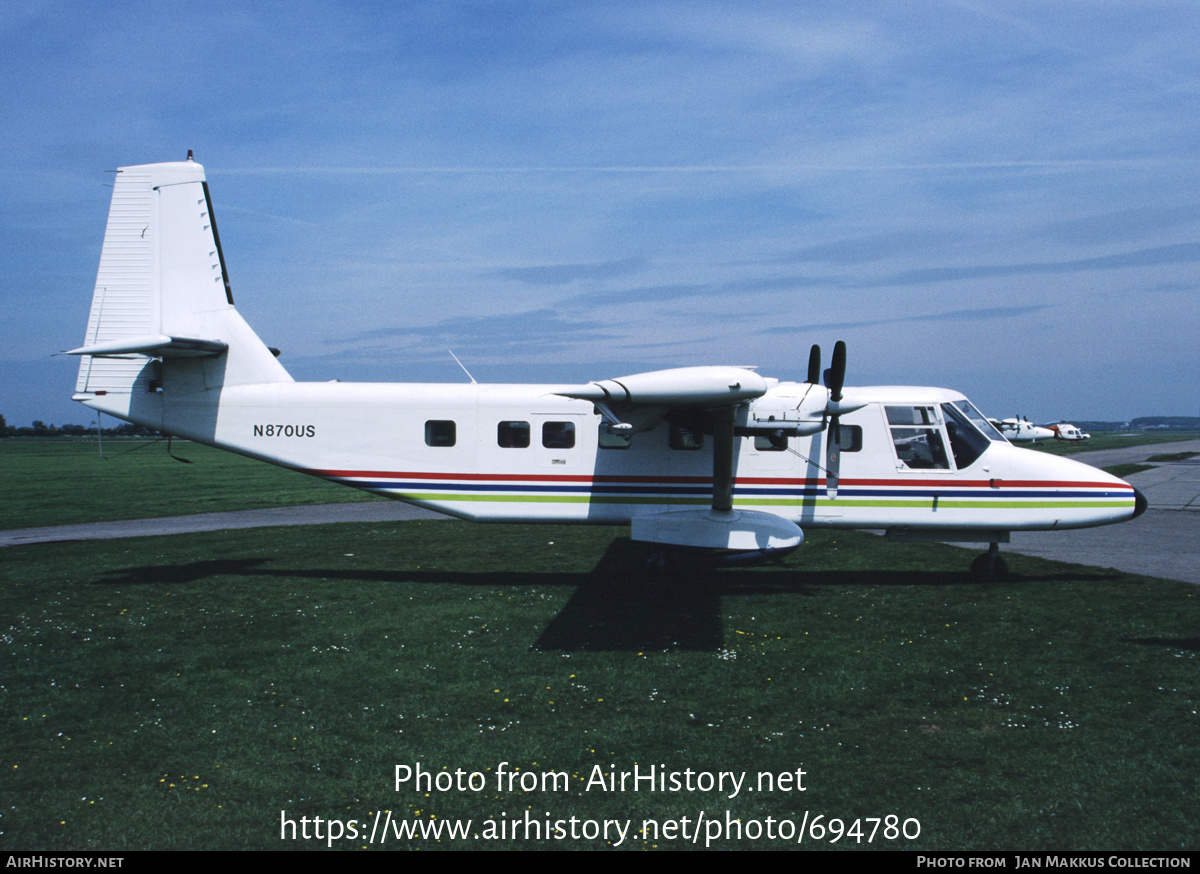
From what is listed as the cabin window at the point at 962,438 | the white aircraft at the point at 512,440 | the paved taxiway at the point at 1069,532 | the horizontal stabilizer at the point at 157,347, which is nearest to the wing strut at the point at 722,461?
the white aircraft at the point at 512,440

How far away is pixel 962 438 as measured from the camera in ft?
43.0

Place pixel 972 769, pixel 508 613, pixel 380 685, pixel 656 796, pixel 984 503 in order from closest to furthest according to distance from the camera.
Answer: pixel 656 796
pixel 972 769
pixel 380 685
pixel 508 613
pixel 984 503

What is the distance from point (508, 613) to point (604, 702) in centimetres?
375

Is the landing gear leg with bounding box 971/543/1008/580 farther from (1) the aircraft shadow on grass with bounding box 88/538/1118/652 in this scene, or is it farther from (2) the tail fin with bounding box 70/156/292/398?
(2) the tail fin with bounding box 70/156/292/398

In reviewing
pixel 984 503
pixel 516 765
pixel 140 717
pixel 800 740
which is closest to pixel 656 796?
pixel 516 765

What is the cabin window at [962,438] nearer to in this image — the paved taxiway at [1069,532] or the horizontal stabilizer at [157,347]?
the paved taxiway at [1069,532]

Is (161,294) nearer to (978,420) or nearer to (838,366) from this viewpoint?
(838,366)

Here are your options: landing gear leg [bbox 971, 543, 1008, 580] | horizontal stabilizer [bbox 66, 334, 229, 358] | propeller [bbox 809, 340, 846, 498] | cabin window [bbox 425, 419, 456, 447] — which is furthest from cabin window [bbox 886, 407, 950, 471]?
horizontal stabilizer [bbox 66, 334, 229, 358]

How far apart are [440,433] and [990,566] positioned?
9.73 metres

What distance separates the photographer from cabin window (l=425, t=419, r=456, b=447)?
13.5 metres

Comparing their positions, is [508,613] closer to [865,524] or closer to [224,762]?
[224,762]

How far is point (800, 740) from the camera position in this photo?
22.2ft

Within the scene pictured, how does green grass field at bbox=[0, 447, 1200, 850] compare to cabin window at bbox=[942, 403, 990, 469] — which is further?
cabin window at bbox=[942, 403, 990, 469]

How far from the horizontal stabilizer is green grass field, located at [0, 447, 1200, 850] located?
3808mm
